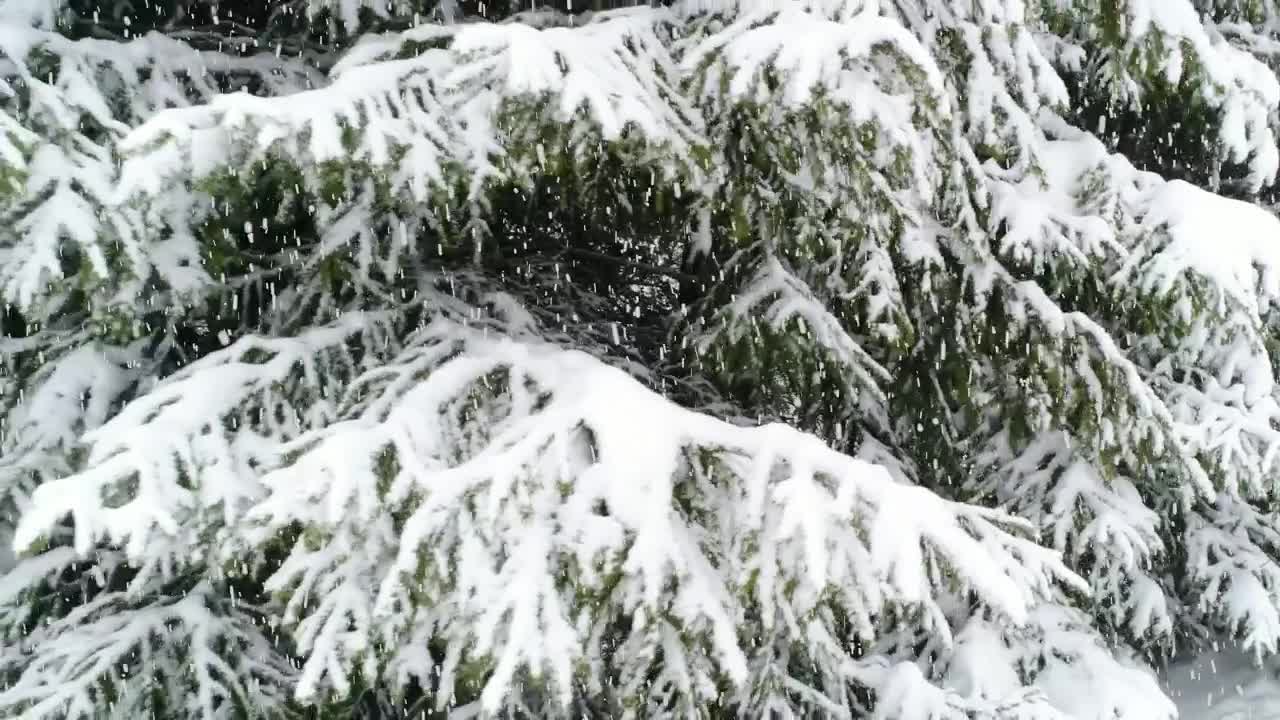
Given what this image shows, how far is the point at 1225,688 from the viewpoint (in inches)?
233

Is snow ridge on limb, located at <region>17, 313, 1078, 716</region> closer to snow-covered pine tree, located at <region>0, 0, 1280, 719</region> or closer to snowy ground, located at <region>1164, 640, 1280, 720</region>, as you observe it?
snow-covered pine tree, located at <region>0, 0, 1280, 719</region>

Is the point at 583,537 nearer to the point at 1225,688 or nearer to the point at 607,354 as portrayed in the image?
the point at 607,354

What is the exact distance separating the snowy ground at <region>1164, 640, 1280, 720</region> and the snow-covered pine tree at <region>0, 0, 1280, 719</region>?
1231 mm

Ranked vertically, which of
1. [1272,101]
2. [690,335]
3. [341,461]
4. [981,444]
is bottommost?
[981,444]

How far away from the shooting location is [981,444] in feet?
14.1

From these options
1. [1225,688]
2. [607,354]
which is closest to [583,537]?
[607,354]

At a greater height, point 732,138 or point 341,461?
point 732,138

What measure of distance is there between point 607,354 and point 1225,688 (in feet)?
16.6

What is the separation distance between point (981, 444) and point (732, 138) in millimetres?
2201

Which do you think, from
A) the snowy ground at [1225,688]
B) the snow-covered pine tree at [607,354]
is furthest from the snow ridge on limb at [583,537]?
the snowy ground at [1225,688]

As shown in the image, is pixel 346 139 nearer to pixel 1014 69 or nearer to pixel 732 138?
pixel 732 138

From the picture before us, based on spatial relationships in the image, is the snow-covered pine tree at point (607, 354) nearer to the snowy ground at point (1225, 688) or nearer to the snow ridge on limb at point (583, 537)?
the snow ridge on limb at point (583, 537)

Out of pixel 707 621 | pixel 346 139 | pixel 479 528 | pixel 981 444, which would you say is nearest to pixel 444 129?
pixel 346 139

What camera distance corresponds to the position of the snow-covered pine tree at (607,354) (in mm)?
2178
